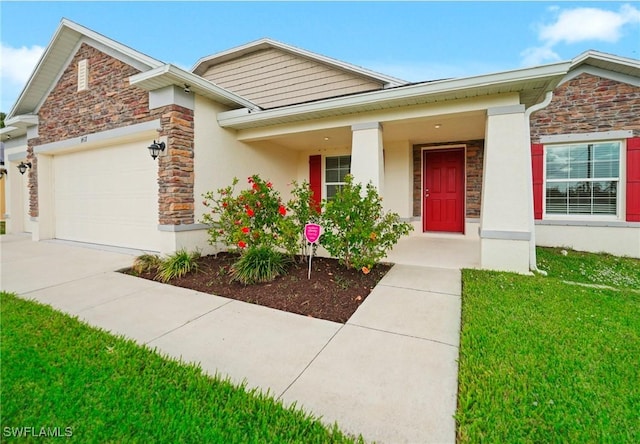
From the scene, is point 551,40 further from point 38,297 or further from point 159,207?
point 38,297

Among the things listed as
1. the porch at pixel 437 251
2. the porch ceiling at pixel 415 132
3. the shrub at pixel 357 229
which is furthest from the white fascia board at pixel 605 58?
the shrub at pixel 357 229

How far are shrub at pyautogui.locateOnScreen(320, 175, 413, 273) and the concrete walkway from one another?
51 centimetres

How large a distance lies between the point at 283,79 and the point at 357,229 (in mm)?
7171

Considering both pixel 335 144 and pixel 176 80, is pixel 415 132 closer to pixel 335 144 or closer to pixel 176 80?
pixel 335 144

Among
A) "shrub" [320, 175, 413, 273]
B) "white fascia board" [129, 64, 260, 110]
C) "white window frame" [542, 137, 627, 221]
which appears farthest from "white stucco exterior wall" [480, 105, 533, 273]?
"white fascia board" [129, 64, 260, 110]

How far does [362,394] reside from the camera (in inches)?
76.7

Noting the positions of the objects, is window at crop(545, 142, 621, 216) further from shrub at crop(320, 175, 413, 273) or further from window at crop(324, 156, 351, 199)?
shrub at crop(320, 175, 413, 273)

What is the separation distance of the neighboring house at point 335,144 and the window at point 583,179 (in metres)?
0.03

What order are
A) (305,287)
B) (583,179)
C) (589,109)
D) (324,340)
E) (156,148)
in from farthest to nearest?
1. (583,179)
2. (589,109)
3. (156,148)
4. (305,287)
5. (324,340)

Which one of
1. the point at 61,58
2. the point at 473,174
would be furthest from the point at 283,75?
the point at 473,174

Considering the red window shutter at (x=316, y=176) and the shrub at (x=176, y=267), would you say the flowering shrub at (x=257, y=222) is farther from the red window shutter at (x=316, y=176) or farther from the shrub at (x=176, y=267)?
the red window shutter at (x=316, y=176)

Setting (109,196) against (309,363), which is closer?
(309,363)

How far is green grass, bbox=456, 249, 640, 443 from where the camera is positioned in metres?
1.63

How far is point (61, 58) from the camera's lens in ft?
23.5
